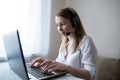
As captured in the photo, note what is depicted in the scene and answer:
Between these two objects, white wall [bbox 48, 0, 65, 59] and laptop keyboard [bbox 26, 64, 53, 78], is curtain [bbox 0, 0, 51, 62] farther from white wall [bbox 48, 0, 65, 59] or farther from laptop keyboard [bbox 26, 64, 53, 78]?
laptop keyboard [bbox 26, 64, 53, 78]

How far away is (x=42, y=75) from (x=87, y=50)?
16.4 inches

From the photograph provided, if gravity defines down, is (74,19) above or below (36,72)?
above

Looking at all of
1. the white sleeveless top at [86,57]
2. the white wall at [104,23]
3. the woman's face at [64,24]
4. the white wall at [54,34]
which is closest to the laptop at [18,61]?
the white sleeveless top at [86,57]

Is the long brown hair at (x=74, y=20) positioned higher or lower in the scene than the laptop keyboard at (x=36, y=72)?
higher

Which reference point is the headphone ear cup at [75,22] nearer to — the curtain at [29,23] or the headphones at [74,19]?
the headphones at [74,19]

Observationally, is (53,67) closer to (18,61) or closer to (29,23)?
(18,61)

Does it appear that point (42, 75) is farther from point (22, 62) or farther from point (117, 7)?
point (117, 7)

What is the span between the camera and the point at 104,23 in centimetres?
201

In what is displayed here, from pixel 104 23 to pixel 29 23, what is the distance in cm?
83

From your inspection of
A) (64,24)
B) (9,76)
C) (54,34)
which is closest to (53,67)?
(9,76)

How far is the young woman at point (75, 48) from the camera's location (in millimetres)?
1318

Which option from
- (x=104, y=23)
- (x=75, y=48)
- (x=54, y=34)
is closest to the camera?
(x=75, y=48)

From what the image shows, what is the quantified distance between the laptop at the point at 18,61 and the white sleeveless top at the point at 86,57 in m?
0.25

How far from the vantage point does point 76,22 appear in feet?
4.89
